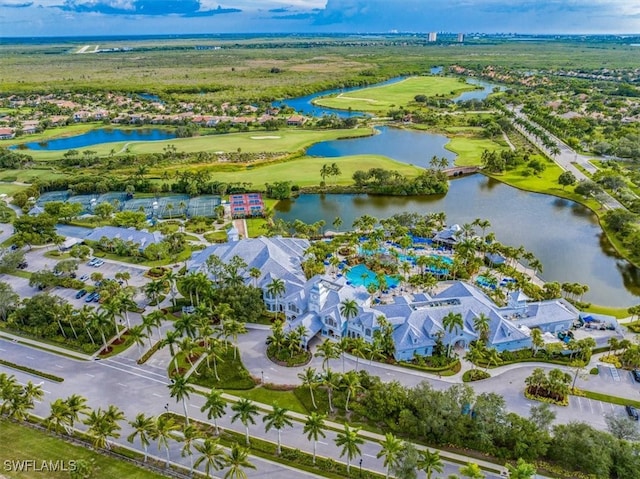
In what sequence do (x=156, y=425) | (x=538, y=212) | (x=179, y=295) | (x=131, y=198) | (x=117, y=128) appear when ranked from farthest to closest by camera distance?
(x=117, y=128), (x=131, y=198), (x=538, y=212), (x=179, y=295), (x=156, y=425)

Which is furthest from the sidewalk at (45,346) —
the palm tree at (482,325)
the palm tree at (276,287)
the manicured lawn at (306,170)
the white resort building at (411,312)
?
the manicured lawn at (306,170)

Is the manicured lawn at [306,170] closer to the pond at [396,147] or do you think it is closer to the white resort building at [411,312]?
the pond at [396,147]

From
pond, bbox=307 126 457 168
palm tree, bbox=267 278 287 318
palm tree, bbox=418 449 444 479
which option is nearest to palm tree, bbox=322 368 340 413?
palm tree, bbox=418 449 444 479

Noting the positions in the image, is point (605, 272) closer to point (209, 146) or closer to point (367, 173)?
point (367, 173)

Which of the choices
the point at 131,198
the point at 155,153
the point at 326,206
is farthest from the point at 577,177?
the point at 155,153

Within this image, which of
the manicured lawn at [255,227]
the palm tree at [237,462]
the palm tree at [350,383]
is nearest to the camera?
the palm tree at [237,462]

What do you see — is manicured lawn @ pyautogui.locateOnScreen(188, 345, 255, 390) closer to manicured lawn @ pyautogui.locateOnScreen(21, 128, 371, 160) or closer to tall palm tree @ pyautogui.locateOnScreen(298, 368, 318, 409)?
tall palm tree @ pyautogui.locateOnScreen(298, 368, 318, 409)

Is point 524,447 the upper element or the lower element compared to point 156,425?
lower
